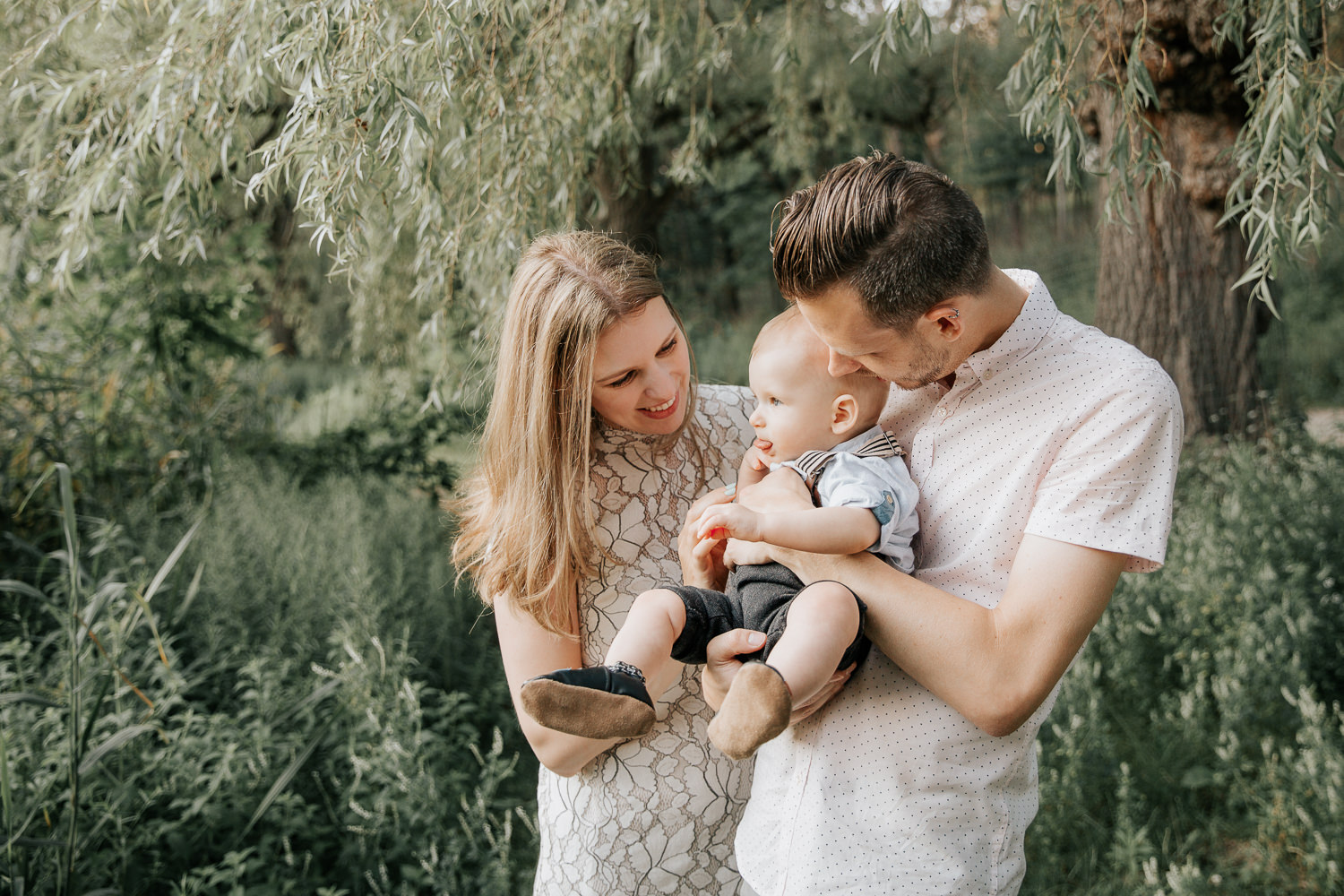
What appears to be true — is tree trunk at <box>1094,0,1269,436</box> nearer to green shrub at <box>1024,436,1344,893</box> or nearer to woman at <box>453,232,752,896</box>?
green shrub at <box>1024,436,1344,893</box>

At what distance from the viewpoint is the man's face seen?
1.30 meters

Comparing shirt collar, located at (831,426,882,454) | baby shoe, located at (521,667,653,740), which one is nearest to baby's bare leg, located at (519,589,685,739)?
baby shoe, located at (521,667,653,740)

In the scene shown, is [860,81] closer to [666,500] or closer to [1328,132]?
[1328,132]

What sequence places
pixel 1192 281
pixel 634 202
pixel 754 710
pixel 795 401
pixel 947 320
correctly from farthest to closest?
1. pixel 634 202
2. pixel 1192 281
3. pixel 795 401
4. pixel 947 320
5. pixel 754 710

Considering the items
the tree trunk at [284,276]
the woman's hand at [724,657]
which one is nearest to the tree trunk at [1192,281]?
the woman's hand at [724,657]

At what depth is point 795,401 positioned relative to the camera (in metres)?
1.55

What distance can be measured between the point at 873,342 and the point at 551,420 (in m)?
0.62

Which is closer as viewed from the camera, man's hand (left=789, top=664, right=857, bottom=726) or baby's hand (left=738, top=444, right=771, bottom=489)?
man's hand (left=789, top=664, right=857, bottom=726)

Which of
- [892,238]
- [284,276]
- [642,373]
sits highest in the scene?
[892,238]

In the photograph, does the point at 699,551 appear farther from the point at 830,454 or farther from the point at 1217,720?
the point at 1217,720

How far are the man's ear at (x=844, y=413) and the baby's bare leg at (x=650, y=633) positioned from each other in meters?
0.41

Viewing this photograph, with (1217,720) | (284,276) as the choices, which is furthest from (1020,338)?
(284,276)

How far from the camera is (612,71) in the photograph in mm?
2881

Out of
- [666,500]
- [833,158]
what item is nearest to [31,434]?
[666,500]
